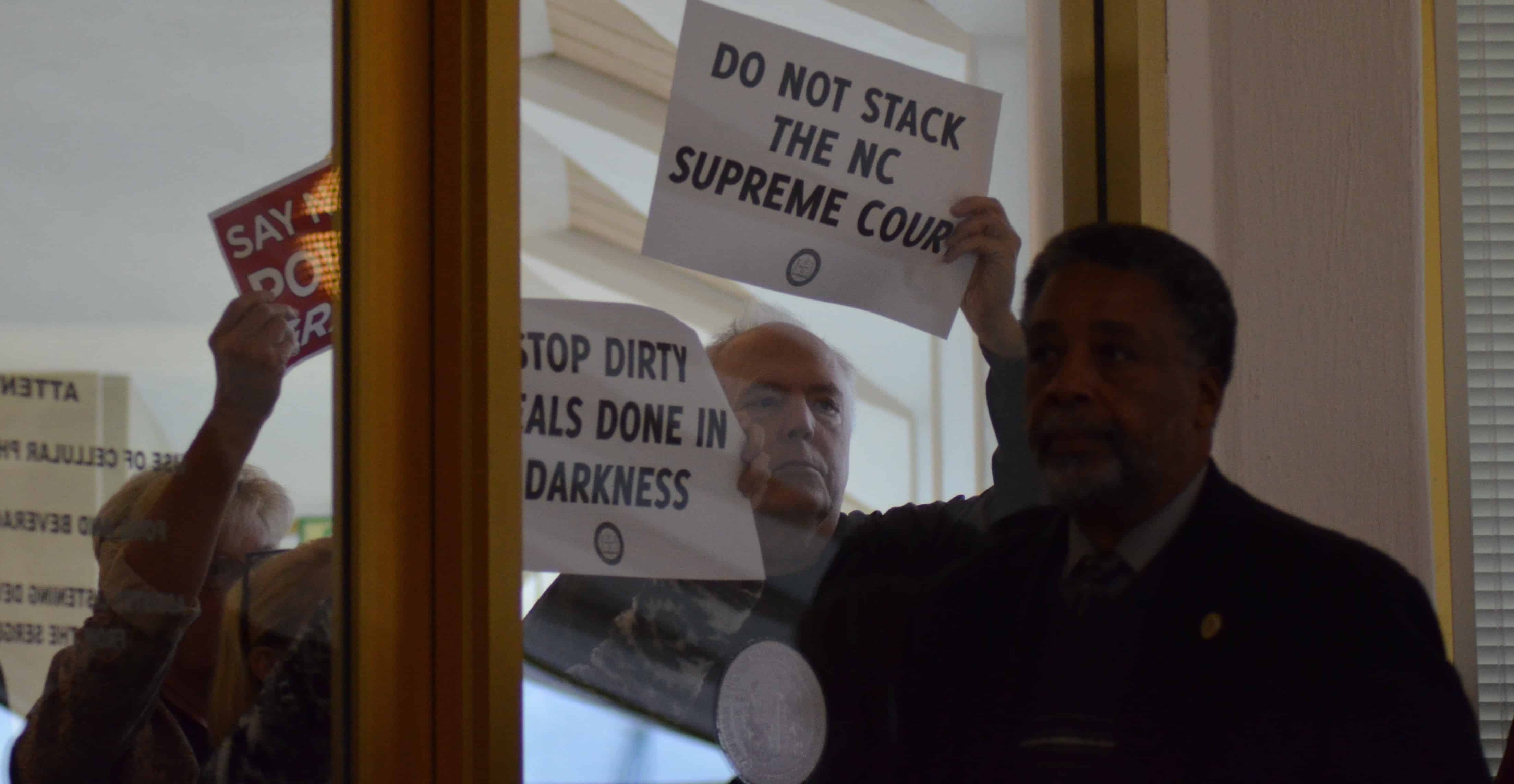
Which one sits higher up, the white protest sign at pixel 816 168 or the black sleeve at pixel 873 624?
the white protest sign at pixel 816 168

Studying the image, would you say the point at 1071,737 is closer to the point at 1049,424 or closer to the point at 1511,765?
the point at 1049,424

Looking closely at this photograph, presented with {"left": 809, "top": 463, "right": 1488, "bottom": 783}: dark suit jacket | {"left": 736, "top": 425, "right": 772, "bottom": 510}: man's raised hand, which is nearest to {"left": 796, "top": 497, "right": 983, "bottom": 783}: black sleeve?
{"left": 809, "top": 463, "right": 1488, "bottom": 783}: dark suit jacket

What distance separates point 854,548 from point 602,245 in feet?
1.30

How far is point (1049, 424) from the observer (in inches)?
55.1

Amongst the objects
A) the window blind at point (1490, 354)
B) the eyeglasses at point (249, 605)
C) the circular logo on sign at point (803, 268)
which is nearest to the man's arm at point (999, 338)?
the circular logo on sign at point (803, 268)

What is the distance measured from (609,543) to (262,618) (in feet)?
1.01

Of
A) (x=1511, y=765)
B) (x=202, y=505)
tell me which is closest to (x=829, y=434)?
(x=202, y=505)

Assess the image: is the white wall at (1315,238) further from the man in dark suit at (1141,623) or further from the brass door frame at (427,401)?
the brass door frame at (427,401)

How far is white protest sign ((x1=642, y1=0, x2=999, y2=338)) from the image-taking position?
139cm

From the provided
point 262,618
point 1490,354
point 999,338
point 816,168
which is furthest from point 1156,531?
point 262,618

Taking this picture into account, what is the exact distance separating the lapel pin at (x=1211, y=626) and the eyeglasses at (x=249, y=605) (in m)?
0.84

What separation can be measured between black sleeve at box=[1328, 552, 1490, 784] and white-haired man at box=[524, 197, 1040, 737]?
325 millimetres

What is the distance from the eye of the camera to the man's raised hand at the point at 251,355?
1218mm

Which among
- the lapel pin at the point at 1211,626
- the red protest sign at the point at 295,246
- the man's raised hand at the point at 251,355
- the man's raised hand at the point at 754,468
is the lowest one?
the lapel pin at the point at 1211,626
